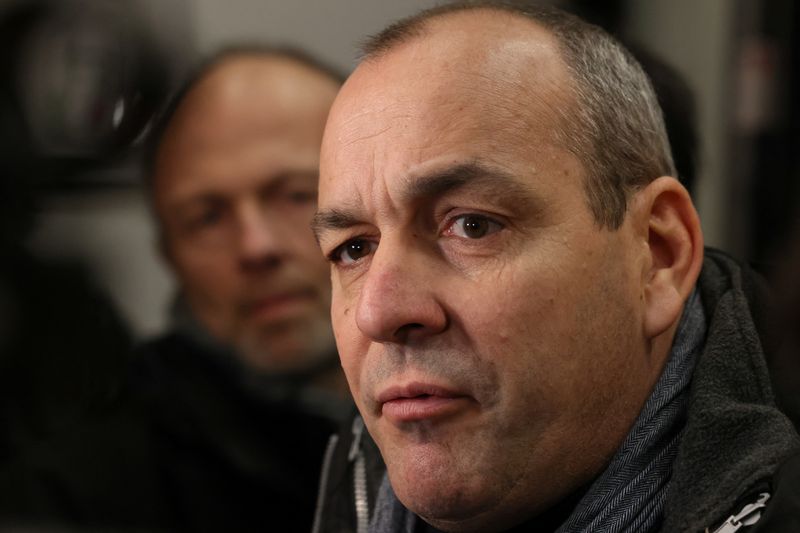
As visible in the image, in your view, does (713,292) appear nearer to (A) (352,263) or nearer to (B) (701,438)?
(B) (701,438)

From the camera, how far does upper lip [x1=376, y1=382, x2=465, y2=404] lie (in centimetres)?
114

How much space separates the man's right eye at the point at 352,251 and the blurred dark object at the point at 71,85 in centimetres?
100

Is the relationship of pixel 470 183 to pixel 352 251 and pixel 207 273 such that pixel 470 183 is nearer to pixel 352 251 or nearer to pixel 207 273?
pixel 352 251

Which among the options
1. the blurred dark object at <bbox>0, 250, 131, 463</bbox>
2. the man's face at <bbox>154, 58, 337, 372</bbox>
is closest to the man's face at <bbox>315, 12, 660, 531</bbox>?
the man's face at <bbox>154, 58, 337, 372</bbox>

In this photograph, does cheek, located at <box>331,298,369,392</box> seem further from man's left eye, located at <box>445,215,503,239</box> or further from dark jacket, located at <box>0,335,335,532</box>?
dark jacket, located at <box>0,335,335,532</box>

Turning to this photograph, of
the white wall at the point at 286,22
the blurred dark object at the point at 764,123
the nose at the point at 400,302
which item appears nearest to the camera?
the nose at the point at 400,302

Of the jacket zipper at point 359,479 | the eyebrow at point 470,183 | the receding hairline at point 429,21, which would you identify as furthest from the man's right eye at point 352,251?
the jacket zipper at point 359,479

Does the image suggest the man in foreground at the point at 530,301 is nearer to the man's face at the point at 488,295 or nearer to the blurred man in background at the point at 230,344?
the man's face at the point at 488,295

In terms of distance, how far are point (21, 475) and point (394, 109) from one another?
4.53 ft

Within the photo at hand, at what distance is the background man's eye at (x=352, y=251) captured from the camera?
1.27 metres

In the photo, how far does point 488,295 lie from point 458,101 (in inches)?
8.7

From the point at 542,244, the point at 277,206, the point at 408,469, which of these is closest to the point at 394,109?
the point at 542,244

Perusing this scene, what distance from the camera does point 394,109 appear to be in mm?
1201

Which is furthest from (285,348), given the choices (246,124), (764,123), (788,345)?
(764,123)
